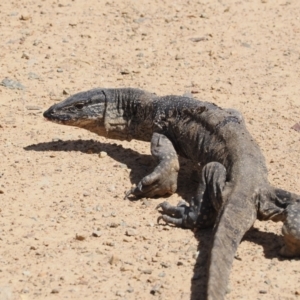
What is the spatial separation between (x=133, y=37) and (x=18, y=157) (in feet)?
14.5

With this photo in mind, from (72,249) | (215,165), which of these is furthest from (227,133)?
(72,249)

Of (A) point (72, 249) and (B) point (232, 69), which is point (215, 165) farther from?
(B) point (232, 69)

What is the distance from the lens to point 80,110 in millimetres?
11281

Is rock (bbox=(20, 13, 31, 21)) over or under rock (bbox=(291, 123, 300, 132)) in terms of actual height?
over

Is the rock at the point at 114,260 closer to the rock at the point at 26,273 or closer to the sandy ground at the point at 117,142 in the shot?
the sandy ground at the point at 117,142

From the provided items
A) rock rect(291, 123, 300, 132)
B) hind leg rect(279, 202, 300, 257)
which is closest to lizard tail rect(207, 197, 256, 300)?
hind leg rect(279, 202, 300, 257)

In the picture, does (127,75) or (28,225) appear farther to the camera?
(127,75)

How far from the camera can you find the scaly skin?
27.5 feet

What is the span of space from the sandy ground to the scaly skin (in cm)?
25

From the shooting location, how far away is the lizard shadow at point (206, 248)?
7.93 m

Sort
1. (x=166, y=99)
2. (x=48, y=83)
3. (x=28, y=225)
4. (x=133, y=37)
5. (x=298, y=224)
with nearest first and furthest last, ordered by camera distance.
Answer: (x=298, y=224), (x=28, y=225), (x=166, y=99), (x=48, y=83), (x=133, y=37)

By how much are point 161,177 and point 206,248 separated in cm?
148

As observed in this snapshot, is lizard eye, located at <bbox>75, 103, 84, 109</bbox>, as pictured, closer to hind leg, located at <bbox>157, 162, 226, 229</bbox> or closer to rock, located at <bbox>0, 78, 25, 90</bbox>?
rock, located at <bbox>0, 78, 25, 90</bbox>

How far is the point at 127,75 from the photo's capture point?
1326 cm
